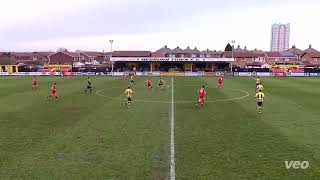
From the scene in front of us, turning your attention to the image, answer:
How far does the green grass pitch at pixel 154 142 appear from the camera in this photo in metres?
12.8

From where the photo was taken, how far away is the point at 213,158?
14.2m

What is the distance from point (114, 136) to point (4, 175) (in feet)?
21.7

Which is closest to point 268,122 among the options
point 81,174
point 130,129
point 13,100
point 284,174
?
point 130,129

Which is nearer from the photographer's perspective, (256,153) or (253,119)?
(256,153)

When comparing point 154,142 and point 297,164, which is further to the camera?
point 154,142

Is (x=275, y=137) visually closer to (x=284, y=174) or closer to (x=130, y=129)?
(x=284, y=174)

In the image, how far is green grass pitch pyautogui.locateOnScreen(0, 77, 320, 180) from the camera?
41.9 ft

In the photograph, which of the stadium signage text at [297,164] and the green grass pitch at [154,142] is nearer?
the green grass pitch at [154,142]

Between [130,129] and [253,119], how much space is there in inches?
319

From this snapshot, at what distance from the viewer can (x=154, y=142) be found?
16.9m

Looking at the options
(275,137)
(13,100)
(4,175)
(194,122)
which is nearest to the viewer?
(4,175)

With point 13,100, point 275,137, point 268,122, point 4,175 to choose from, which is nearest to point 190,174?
point 4,175

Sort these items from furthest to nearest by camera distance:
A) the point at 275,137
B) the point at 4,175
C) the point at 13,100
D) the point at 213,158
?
1. the point at 13,100
2. the point at 275,137
3. the point at 213,158
4. the point at 4,175

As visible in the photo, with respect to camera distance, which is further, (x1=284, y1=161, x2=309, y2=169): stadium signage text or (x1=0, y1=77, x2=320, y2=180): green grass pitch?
(x1=284, y1=161, x2=309, y2=169): stadium signage text
